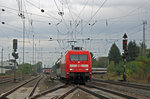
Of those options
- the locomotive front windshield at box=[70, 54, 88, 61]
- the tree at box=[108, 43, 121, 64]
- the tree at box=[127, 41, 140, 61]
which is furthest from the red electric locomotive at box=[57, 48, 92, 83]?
the tree at box=[108, 43, 121, 64]

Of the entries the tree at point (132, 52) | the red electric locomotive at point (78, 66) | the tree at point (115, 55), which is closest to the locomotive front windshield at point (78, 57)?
the red electric locomotive at point (78, 66)

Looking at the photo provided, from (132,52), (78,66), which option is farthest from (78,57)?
(132,52)

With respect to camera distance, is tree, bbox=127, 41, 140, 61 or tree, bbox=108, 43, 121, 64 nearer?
tree, bbox=127, 41, 140, 61

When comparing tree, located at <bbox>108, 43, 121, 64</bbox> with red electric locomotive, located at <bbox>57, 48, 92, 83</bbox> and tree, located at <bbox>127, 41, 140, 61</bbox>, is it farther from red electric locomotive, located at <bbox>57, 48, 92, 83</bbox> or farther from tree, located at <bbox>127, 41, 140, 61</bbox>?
red electric locomotive, located at <bbox>57, 48, 92, 83</bbox>

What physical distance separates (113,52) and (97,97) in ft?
347

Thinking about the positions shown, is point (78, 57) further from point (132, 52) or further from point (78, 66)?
point (132, 52)

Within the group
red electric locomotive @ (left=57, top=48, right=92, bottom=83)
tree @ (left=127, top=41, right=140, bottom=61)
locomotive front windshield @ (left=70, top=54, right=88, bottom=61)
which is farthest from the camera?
tree @ (left=127, top=41, right=140, bottom=61)

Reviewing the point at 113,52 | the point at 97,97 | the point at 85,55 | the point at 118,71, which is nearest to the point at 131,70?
the point at 118,71

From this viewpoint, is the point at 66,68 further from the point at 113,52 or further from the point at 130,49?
the point at 113,52

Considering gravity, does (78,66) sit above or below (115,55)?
below

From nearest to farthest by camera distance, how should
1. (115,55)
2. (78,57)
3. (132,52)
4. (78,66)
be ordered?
(78,66) → (78,57) → (132,52) → (115,55)

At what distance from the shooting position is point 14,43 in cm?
2964

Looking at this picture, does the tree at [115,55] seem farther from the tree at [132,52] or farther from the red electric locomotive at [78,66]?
the red electric locomotive at [78,66]

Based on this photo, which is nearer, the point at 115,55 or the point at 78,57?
the point at 78,57
